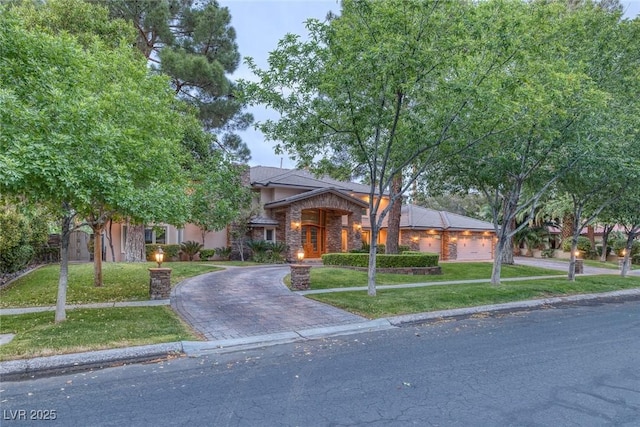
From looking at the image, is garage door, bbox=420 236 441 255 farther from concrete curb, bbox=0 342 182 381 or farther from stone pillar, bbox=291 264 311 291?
concrete curb, bbox=0 342 182 381

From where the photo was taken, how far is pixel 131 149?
7.24 metres

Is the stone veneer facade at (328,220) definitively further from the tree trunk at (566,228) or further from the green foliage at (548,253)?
the green foliage at (548,253)

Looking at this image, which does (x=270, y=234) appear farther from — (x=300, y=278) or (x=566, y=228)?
(x=566, y=228)

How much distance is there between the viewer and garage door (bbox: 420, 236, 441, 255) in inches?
1175

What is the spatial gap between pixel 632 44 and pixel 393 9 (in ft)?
34.6

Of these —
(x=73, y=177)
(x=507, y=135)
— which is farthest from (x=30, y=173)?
(x=507, y=135)

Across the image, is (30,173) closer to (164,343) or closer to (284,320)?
(164,343)

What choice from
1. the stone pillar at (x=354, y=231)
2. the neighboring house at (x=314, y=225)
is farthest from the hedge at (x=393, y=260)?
the stone pillar at (x=354, y=231)

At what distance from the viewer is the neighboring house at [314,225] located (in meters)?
24.2

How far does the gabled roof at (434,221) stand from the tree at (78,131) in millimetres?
23291

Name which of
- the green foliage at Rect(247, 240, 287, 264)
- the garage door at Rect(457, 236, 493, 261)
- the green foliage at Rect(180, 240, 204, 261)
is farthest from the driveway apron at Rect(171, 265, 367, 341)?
the garage door at Rect(457, 236, 493, 261)

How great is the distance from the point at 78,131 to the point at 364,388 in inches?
249

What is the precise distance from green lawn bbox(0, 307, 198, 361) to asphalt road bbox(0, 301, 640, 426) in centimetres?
98

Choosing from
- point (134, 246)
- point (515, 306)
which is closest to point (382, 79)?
point (515, 306)
